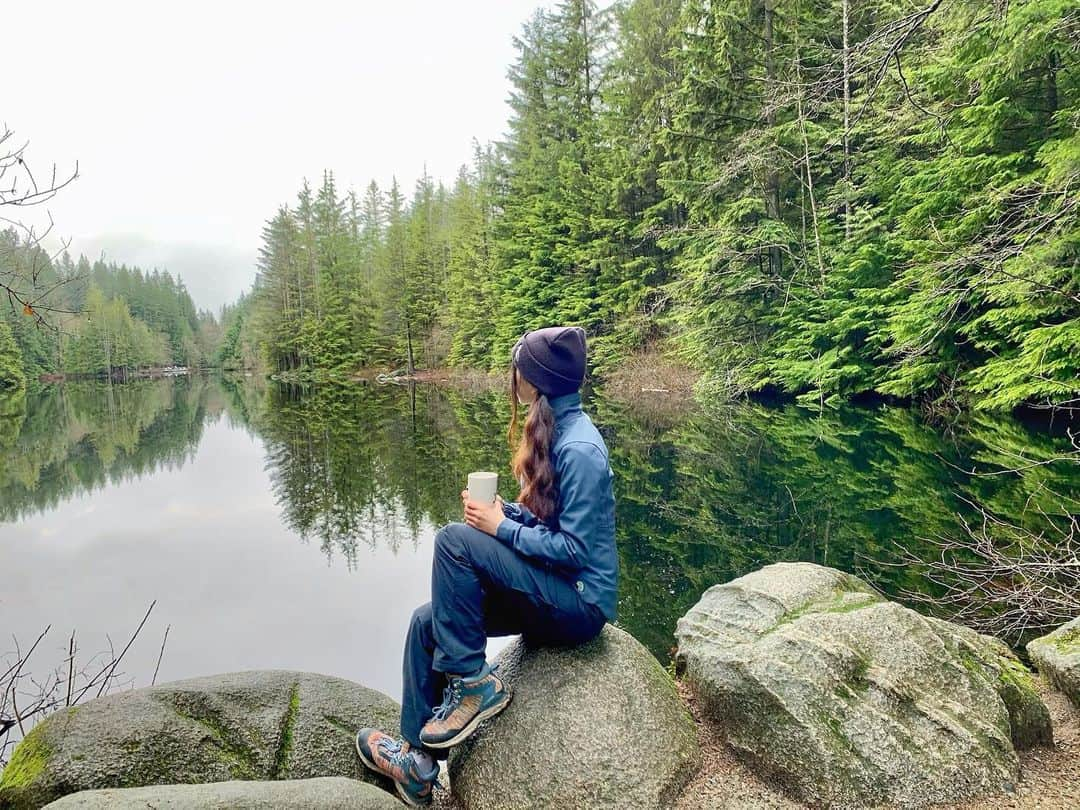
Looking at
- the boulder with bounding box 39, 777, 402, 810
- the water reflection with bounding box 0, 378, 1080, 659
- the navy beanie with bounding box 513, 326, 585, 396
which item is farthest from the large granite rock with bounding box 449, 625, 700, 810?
the water reflection with bounding box 0, 378, 1080, 659

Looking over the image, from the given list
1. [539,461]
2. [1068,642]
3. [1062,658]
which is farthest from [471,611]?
[1068,642]

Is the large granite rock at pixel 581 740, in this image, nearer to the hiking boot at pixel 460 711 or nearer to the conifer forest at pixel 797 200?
the hiking boot at pixel 460 711

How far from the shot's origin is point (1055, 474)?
25.5 feet

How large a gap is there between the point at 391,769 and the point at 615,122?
2490 cm

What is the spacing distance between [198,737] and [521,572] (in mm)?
1462

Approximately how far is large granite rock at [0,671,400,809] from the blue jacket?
4.01ft

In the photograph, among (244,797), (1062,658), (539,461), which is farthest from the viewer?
(1062,658)

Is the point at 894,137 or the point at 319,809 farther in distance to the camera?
the point at 894,137

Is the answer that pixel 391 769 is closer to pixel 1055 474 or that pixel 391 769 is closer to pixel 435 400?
pixel 1055 474

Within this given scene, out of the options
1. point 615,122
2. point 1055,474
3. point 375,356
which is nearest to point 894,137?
point 1055,474

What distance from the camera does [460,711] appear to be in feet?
7.47

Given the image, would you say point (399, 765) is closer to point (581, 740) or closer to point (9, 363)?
point (581, 740)

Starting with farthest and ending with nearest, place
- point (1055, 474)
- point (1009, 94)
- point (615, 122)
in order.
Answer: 1. point (615, 122)
2. point (1009, 94)
3. point (1055, 474)

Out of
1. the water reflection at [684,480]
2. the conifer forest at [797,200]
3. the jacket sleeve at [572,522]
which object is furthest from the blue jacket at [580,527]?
the conifer forest at [797,200]
